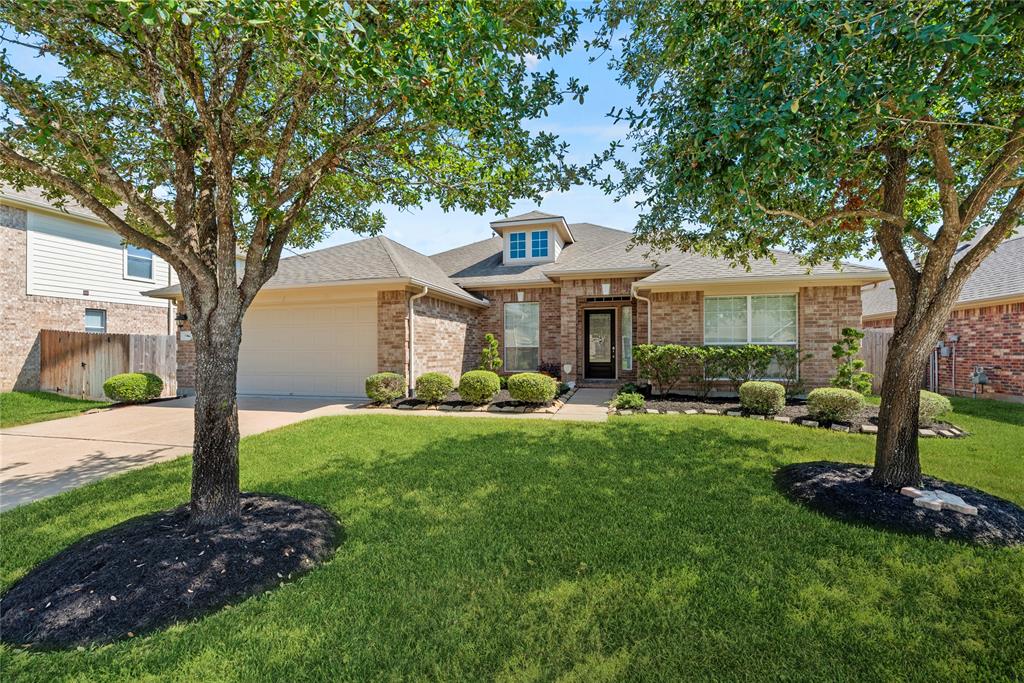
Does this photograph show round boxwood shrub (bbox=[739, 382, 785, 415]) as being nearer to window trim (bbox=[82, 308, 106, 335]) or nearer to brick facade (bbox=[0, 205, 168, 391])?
window trim (bbox=[82, 308, 106, 335])

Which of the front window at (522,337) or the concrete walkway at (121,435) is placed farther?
the front window at (522,337)

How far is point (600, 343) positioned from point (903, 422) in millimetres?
9195

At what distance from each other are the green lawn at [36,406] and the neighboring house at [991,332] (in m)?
21.2

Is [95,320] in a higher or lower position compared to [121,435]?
higher

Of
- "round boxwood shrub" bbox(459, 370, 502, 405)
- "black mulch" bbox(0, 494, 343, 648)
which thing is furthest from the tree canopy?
"round boxwood shrub" bbox(459, 370, 502, 405)

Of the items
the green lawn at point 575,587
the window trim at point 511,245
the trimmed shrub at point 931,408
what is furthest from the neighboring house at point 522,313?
the green lawn at point 575,587

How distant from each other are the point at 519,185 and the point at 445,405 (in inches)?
242

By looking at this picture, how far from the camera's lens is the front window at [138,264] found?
14.5 m

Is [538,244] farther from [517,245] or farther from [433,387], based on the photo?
[433,387]

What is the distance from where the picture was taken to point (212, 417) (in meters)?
3.46

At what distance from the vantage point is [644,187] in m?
5.43

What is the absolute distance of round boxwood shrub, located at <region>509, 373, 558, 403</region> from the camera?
933 centimetres

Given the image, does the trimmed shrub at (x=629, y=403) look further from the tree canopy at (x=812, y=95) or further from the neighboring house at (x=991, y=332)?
the neighboring house at (x=991, y=332)

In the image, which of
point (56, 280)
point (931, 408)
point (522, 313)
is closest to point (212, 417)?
point (931, 408)
